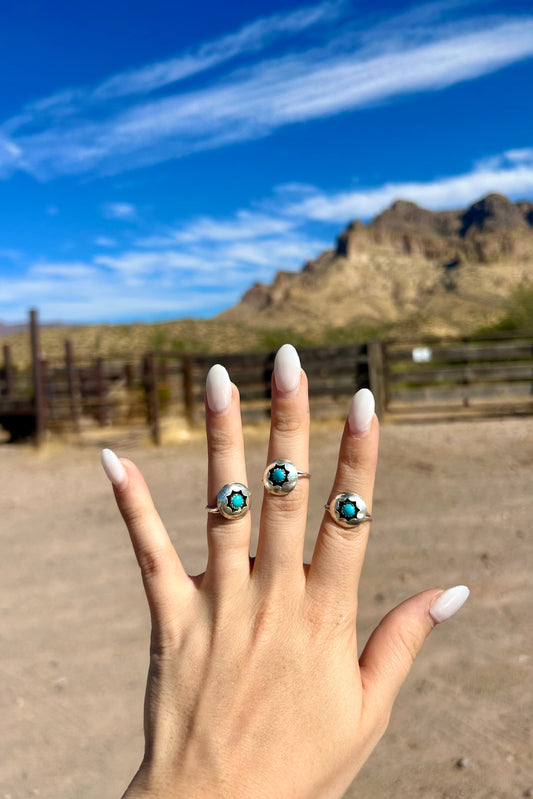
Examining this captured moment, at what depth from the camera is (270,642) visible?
1073 millimetres

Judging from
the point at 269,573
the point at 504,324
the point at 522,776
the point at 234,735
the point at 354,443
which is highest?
the point at 504,324

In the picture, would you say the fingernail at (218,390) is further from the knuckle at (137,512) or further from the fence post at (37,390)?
the fence post at (37,390)

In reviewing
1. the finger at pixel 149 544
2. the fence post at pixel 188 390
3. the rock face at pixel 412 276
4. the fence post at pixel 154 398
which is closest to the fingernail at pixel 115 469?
the finger at pixel 149 544

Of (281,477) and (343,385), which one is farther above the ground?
(281,477)

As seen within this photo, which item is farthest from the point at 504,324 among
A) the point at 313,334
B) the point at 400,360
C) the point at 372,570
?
the point at 313,334

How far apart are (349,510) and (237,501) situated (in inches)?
7.9

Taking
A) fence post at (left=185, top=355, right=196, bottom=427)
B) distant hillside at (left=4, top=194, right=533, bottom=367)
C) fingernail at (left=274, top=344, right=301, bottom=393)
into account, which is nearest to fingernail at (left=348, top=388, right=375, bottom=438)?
fingernail at (left=274, top=344, right=301, bottom=393)

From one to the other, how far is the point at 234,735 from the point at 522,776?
64.2 inches

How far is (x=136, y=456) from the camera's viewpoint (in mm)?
8703

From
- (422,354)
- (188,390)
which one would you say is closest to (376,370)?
(422,354)

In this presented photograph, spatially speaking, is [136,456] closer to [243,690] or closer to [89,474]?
[89,474]

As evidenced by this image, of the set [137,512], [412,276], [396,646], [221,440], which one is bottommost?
[396,646]

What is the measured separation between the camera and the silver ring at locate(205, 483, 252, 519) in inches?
42.1

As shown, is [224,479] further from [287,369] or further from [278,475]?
[287,369]
